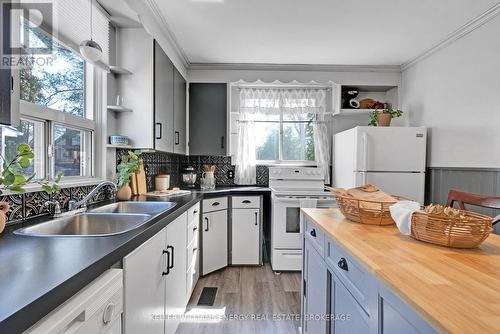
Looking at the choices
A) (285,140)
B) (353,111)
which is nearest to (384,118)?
(353,111)

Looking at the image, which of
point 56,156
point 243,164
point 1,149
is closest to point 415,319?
point 1,149

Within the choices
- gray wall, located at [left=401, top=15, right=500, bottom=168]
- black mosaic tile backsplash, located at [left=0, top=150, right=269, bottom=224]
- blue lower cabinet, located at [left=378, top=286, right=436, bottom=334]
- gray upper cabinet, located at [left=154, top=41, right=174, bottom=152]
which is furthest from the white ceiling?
blue lower cabinet, located at [left=378, top=286, right=436, bottom=334]

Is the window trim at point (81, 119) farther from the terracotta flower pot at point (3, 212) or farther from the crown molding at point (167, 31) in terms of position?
the crown molding at point (167, 31)

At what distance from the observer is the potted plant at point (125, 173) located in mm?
2090

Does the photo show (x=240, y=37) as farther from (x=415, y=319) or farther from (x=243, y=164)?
(x=415, y=319)

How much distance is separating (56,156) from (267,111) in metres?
2.48

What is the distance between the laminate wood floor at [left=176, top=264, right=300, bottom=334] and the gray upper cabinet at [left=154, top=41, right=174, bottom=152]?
138cm

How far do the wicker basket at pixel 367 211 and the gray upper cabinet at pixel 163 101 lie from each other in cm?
160

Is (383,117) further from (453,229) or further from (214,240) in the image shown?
(453,229)

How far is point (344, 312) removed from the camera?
1130mm

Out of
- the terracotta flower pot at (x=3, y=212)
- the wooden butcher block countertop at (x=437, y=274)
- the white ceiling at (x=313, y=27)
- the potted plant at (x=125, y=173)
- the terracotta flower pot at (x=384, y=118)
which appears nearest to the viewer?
the wooden butcher block countertop at (x=437, y=274)

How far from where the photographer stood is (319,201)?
3105mm

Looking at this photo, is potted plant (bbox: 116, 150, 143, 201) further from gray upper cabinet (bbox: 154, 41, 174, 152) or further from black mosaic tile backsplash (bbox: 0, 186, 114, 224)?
black mosaic tile backsplash (bbox: 0, 186, 114, 224)

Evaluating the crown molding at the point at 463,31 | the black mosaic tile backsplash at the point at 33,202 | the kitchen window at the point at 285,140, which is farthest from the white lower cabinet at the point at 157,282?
the crown molding at the point at 463,31
